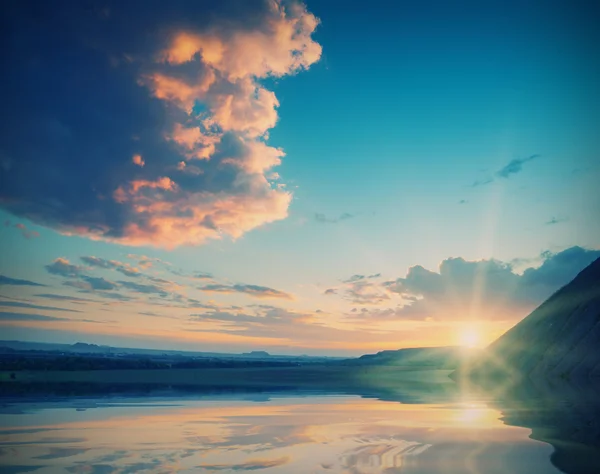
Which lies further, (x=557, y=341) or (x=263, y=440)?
(x=557, y=341)

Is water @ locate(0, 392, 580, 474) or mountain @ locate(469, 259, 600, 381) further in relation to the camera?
mountain @ locate(469, 259, 600, 381)

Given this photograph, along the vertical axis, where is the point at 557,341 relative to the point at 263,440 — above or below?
above

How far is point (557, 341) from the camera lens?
147 ft

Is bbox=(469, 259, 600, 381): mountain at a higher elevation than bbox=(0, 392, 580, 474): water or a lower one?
higher

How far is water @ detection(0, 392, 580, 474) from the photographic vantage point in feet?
39.0

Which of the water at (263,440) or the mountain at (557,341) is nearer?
the water at (263,440)

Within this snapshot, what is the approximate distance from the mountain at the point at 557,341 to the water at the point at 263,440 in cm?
2171

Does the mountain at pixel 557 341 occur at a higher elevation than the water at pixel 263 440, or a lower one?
higher

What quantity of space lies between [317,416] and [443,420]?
574cm

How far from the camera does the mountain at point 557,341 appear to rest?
4025 centimetres

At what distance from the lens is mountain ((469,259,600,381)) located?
4025 centimetres

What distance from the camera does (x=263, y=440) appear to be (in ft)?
50.3

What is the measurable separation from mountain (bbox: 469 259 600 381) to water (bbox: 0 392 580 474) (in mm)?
21714

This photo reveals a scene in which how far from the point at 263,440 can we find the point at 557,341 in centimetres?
4015
